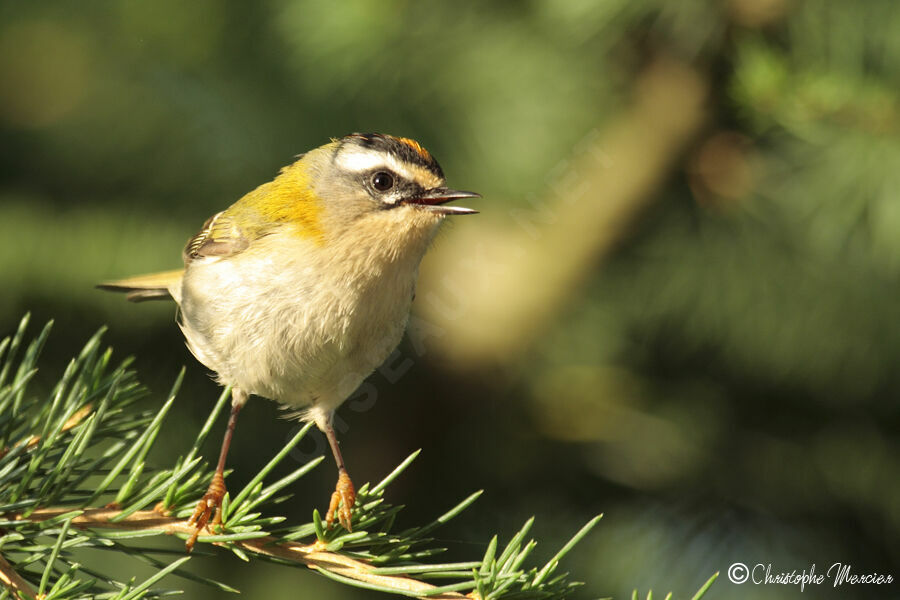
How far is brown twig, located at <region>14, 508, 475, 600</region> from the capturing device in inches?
34.8

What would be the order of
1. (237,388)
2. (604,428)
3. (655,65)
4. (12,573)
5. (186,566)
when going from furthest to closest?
(604,428)
(186,566)
(655,65)
(237,388)
(12,573)

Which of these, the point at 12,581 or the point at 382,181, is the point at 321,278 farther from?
the point at 12,581

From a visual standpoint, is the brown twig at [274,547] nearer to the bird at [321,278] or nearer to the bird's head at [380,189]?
the bird at [321,278]

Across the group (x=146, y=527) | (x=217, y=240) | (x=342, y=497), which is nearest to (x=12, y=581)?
(x=146, y=527)

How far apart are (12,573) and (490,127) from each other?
45.9 inches

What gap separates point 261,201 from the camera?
4.99ft

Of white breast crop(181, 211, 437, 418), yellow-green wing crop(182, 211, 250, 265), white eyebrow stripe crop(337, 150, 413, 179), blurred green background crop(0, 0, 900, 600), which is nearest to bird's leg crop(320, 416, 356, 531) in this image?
white breast crop(181, 211, 437, 418)

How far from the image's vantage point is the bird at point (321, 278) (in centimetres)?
130

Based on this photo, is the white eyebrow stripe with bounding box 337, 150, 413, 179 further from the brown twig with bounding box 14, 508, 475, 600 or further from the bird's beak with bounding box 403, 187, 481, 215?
the brown twig with bounding box 14, 508, 475, 600

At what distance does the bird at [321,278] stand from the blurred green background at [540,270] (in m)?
0.20

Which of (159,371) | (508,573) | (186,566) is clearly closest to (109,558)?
(186,566)

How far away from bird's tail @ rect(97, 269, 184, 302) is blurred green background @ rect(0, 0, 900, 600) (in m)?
0.05

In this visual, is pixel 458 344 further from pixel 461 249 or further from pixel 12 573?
pixel 12 573

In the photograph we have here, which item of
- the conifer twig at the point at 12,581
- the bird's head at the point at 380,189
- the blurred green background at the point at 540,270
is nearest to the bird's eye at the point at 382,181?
the bird's head at the point at 380,189
